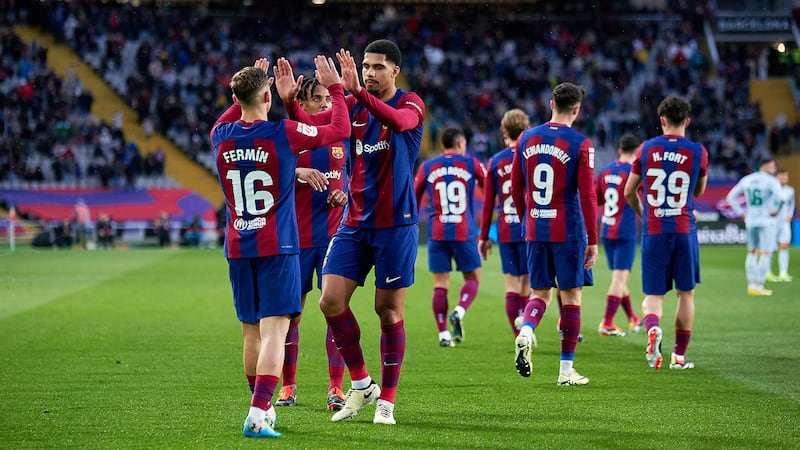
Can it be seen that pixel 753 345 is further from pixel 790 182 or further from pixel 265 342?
pixel 790 182

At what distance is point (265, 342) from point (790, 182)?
36969 mm

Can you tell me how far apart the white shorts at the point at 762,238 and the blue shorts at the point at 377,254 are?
13045 mm

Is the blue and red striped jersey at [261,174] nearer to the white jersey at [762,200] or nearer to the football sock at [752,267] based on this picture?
the football sock at [752,267]

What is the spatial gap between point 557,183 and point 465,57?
38919mm

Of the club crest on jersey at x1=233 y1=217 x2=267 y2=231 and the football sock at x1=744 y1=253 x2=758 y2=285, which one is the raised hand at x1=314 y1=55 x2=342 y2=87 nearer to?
the club crest on jersey at x1=233 y1=217 x2=267 y2=231

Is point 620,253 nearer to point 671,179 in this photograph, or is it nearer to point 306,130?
point 671,179

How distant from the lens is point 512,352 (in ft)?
36.3

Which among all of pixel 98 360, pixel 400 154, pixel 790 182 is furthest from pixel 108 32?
pixel 400 154

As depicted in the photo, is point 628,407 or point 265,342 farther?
point 628,407

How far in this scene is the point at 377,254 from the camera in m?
7.11

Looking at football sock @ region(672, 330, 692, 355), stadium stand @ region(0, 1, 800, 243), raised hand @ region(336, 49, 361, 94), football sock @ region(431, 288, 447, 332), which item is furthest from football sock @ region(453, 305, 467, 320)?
stadium stand @ region(0, 1, 800, 243)

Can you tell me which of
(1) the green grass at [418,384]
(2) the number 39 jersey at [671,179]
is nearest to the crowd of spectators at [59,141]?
(1) the green grass at [418,384]

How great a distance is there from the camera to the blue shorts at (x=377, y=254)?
7078 mm

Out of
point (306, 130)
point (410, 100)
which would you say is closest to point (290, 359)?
point (306, 130)
